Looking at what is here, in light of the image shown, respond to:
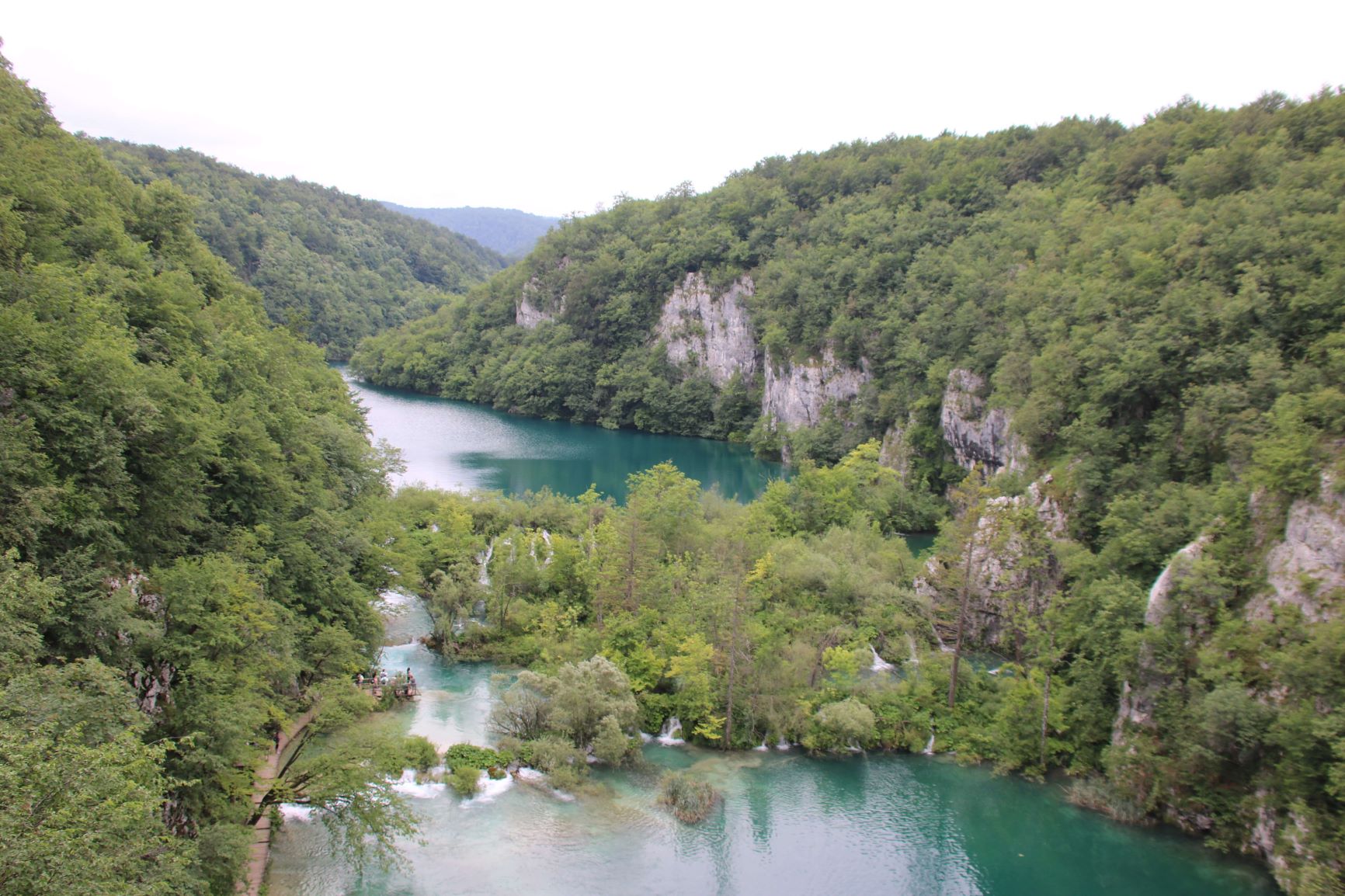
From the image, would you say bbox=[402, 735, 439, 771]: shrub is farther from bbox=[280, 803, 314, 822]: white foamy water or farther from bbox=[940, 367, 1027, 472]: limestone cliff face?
bbox=[940, 367, 1027, 472]: limestone cliff face

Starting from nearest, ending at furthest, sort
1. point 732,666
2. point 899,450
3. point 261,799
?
point 261,799, point 732,666, point 899,450

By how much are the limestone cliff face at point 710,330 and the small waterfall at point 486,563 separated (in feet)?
159

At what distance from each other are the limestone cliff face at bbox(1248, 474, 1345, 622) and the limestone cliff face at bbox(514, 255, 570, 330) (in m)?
81.2

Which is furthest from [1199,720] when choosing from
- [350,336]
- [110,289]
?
[350,336]

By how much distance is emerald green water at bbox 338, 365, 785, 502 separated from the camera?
5325 cm

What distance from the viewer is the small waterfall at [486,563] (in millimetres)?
31094

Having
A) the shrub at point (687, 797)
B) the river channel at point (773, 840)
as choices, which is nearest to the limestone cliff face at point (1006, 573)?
the river channel at point (773, 840)

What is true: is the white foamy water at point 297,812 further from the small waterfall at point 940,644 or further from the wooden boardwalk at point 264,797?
the small waterfall at point 940,644

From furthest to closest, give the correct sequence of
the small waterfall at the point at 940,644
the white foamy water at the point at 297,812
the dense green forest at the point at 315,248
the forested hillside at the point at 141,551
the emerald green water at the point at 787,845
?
1. the dense green forest at the point at 315,248
2. the small waterfall at the point at 940,644
3. the white foamy water at the point at 297,812
4. the emerald green water at the point at 787,845
5. the forested hillside at the point at 141,551

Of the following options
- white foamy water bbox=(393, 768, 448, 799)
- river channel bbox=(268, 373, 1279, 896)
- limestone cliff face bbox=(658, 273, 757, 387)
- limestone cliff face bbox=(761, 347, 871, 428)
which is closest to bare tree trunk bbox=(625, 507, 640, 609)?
river channel bbox=(268, 373, 1279, 896)

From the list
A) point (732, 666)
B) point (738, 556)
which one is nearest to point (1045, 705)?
point (732, 666)

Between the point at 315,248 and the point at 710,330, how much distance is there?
255 feet

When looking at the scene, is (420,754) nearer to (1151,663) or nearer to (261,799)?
(261,799)

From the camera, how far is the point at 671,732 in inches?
929
